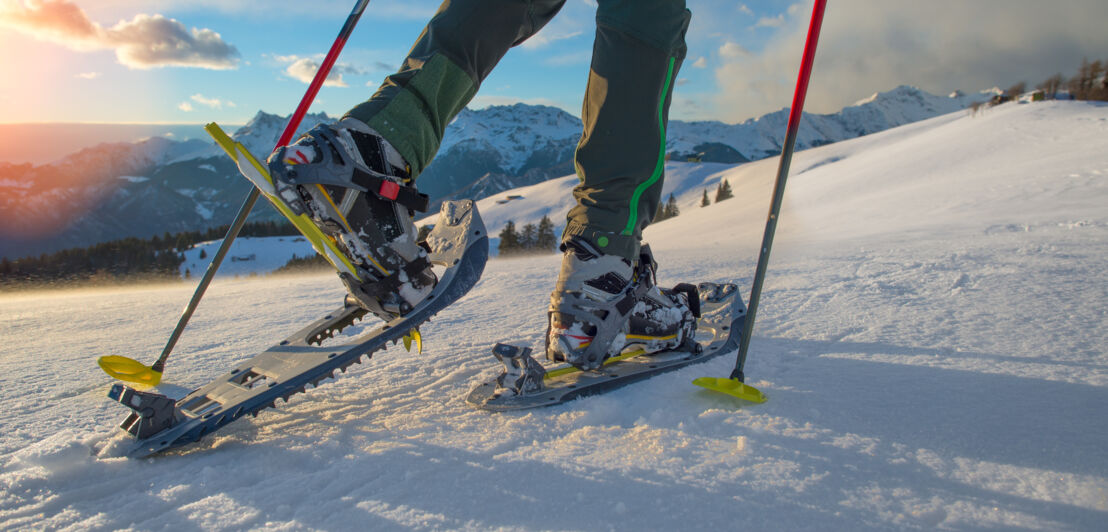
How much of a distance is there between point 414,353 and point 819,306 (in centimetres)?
152

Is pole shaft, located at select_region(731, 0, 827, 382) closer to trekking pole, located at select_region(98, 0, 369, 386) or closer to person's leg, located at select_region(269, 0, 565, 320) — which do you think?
person's leg, located at select_region(269, 0, 565, 320)

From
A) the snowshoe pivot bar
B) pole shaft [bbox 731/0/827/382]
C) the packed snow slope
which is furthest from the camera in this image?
pole shaft [bbox 731/0/827/382]

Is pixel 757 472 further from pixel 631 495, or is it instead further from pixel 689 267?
pixel 689 267

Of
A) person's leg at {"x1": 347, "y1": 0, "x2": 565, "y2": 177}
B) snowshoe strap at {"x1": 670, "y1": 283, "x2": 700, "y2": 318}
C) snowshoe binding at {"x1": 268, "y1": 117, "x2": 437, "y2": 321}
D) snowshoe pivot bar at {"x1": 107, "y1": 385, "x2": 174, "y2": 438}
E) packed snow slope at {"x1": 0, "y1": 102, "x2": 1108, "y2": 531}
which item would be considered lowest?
packed snow slope at {"x1": 0, "y1": 102, "x2": 1108, "y2": 531}

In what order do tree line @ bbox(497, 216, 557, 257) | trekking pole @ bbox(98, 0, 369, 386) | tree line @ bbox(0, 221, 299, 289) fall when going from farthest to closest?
tree line @ bbox(497, 216, 557, 257) < tree line @ bbox(0, 221, 299, 289) < trekking pole @ bbox(98, 0, 369, 386)

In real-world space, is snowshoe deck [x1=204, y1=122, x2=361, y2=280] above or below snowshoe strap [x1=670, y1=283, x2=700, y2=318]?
above

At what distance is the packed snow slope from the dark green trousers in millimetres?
503

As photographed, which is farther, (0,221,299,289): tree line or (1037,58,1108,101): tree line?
(1037,58,1108,101): tree line

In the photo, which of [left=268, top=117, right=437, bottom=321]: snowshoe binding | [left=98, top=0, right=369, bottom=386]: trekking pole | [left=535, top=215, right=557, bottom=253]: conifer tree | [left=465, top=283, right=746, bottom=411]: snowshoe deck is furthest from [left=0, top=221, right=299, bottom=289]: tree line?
[left=535, top=215, right=557, bottom=253]: conifer tree

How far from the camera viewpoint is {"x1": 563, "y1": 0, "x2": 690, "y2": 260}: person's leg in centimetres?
141

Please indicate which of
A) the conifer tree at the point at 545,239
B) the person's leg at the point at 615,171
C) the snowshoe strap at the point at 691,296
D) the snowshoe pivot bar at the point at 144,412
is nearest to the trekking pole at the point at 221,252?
the snowshoe pivot bar at the point at 144,412

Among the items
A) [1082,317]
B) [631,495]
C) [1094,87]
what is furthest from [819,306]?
[1094,87]

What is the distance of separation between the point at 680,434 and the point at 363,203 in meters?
1.01

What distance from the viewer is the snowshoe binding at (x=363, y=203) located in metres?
1.37
